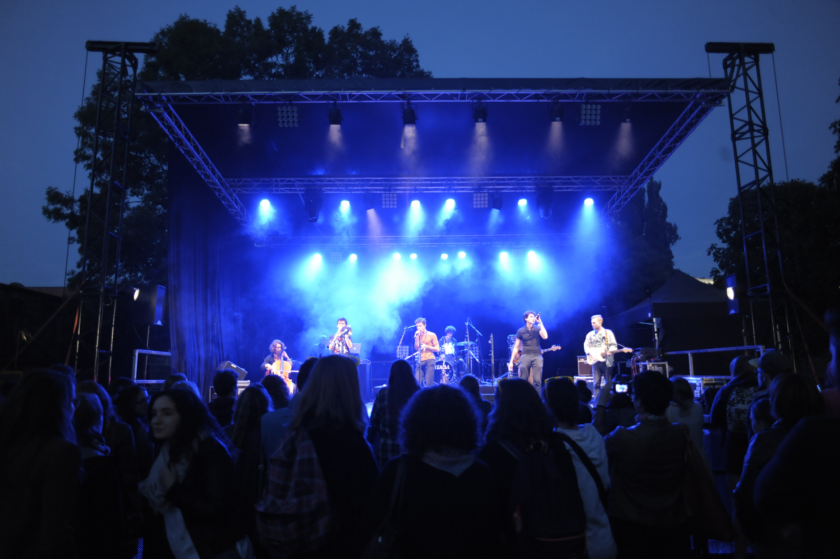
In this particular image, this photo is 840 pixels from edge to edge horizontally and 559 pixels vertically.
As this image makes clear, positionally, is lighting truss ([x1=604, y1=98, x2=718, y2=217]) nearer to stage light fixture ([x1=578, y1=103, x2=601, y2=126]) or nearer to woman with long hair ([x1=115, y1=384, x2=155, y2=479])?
stage light fixture ([x1=578, y1=103, x2=601, y2=126])

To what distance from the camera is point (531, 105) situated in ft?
33.2

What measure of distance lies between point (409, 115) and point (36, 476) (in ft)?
28.3

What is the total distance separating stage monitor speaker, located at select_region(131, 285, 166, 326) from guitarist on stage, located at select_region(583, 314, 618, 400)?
25.4ft

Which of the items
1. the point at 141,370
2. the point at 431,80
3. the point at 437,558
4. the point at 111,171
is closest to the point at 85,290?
the point at 111,171

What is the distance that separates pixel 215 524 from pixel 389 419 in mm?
1295

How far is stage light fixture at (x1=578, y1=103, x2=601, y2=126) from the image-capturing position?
977 centimetres

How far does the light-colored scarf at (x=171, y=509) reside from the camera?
7.27 ft

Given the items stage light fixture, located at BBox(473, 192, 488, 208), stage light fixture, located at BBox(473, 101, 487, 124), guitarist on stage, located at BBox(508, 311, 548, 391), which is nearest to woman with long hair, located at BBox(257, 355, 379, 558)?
guitarist on stage, located at BBox(508, 311, 548, 391)

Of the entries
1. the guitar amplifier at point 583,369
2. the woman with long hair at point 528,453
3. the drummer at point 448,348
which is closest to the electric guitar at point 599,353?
the guitar amplifier at point 583,369

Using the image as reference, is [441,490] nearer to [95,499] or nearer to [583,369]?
[95,499]

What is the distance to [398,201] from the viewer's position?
13.4m

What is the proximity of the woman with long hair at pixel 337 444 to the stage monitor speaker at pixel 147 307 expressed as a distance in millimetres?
8272

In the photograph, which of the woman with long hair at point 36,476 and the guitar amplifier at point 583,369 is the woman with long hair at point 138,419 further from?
the guitar amplifier at point 583,369

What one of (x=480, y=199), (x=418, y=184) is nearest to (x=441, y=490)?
(x=418, y=184)
